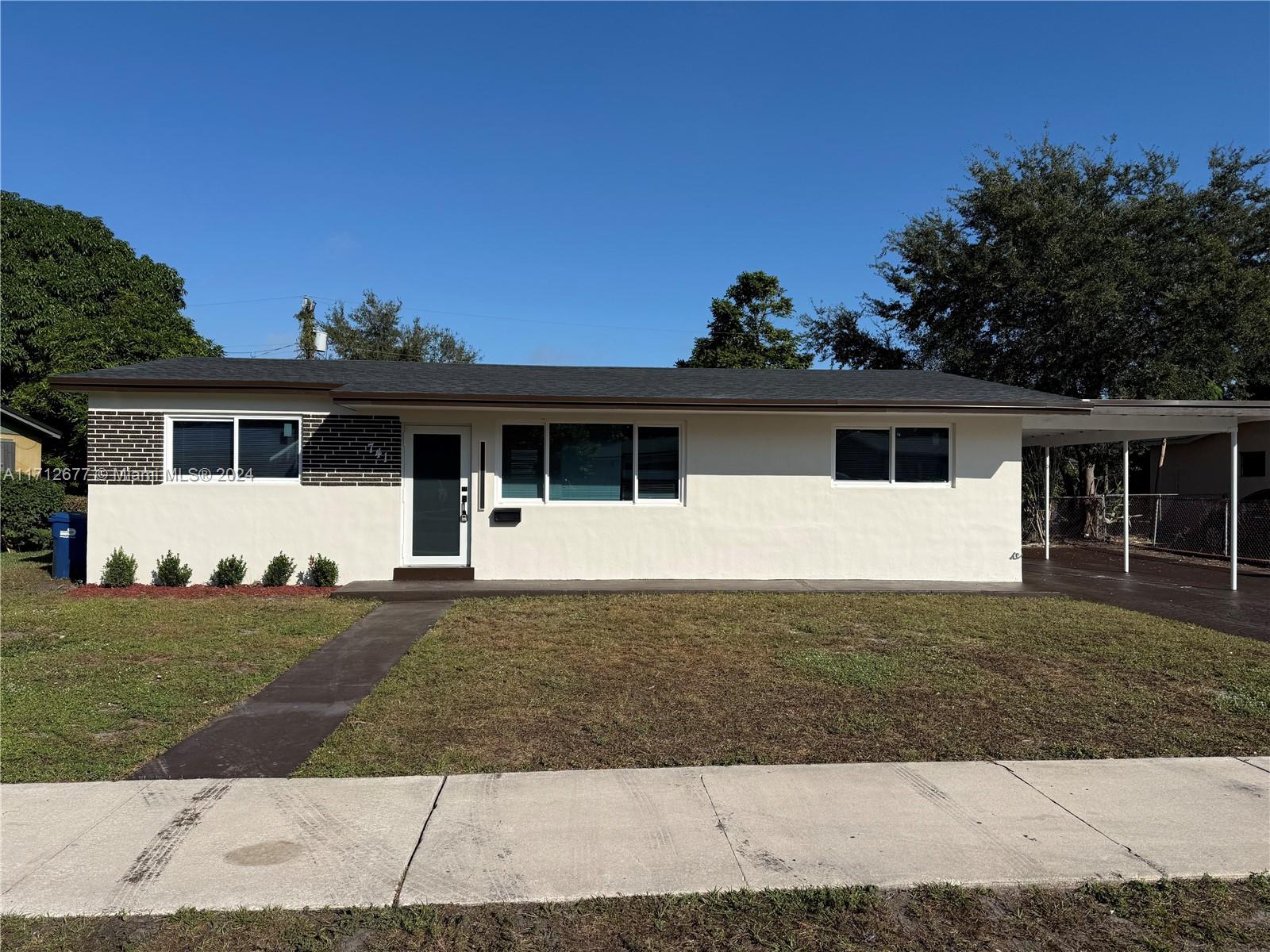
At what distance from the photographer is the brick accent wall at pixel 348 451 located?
36.9ft

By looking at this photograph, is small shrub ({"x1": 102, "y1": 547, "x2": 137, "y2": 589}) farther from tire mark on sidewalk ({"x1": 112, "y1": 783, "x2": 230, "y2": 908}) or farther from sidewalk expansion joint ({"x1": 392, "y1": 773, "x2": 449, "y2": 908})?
sidewalk expansion joint ({"x1": 392, "y1": 773, "x2": 449, "y2": 908})

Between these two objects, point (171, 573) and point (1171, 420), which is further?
point (1171, 420)

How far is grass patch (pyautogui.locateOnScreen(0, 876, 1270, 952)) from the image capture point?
9.34 feet

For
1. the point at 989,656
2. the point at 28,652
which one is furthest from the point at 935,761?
the point at 28,652

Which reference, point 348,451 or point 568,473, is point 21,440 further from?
point 568,473

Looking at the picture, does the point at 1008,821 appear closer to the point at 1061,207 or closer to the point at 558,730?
the point at 558,730

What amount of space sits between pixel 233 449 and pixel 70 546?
3.30 m

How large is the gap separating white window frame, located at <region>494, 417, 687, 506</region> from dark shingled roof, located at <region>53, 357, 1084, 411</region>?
0.52 meters

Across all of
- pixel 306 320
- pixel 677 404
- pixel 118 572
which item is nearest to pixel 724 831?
pixel 677 404

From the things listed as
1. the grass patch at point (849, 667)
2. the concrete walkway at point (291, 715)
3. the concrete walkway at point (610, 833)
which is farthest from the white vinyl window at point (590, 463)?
the concrete walkway at point (610, 833)

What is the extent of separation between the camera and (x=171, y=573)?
10.9 m

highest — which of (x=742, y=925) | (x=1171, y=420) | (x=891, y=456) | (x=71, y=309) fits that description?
(x=71, y=309)

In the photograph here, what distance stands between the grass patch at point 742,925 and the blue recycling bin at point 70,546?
10.9 m

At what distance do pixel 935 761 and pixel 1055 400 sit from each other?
822 cm
